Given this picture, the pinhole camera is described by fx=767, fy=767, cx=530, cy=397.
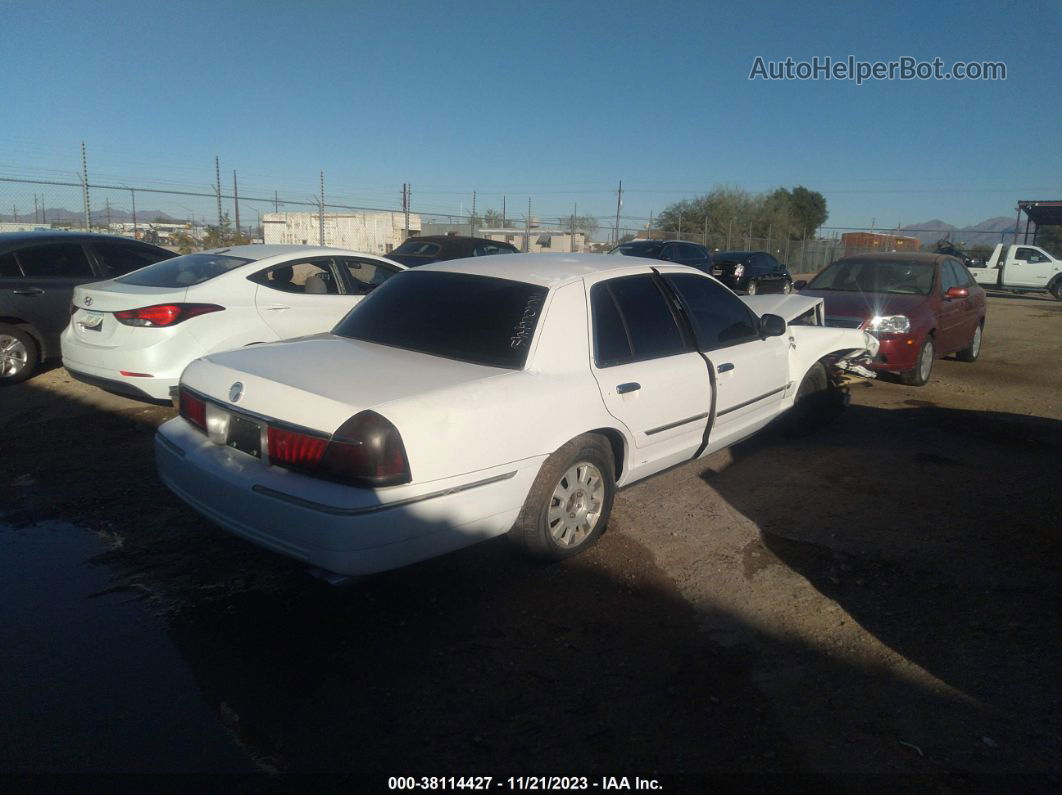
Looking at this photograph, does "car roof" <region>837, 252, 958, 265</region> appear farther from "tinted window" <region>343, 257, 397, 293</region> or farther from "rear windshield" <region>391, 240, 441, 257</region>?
"rear windshield" <region>391, 240, 441, 257</region>

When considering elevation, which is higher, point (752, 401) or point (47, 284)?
point (47, 284)

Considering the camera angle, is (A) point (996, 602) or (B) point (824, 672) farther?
(A) point (996, 602)

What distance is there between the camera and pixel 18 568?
3846 mm

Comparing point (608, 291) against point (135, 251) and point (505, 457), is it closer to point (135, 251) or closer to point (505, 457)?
point (505, 457)

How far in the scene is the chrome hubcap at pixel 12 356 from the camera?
24.0 ft

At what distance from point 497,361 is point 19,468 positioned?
3.66 metres

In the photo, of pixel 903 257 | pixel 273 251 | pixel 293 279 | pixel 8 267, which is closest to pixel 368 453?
pixel 273 251

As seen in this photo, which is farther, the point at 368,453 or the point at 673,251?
the point at 673,251

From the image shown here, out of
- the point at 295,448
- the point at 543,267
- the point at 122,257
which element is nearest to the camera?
the point at 295,448

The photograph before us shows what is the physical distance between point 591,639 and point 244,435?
1.80 m

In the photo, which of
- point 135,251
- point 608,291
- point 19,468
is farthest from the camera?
point 135,251

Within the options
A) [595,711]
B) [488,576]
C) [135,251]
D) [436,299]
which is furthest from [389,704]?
[135,251]

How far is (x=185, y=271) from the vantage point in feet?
21.6

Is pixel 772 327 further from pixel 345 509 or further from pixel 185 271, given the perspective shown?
pixel 185 271
